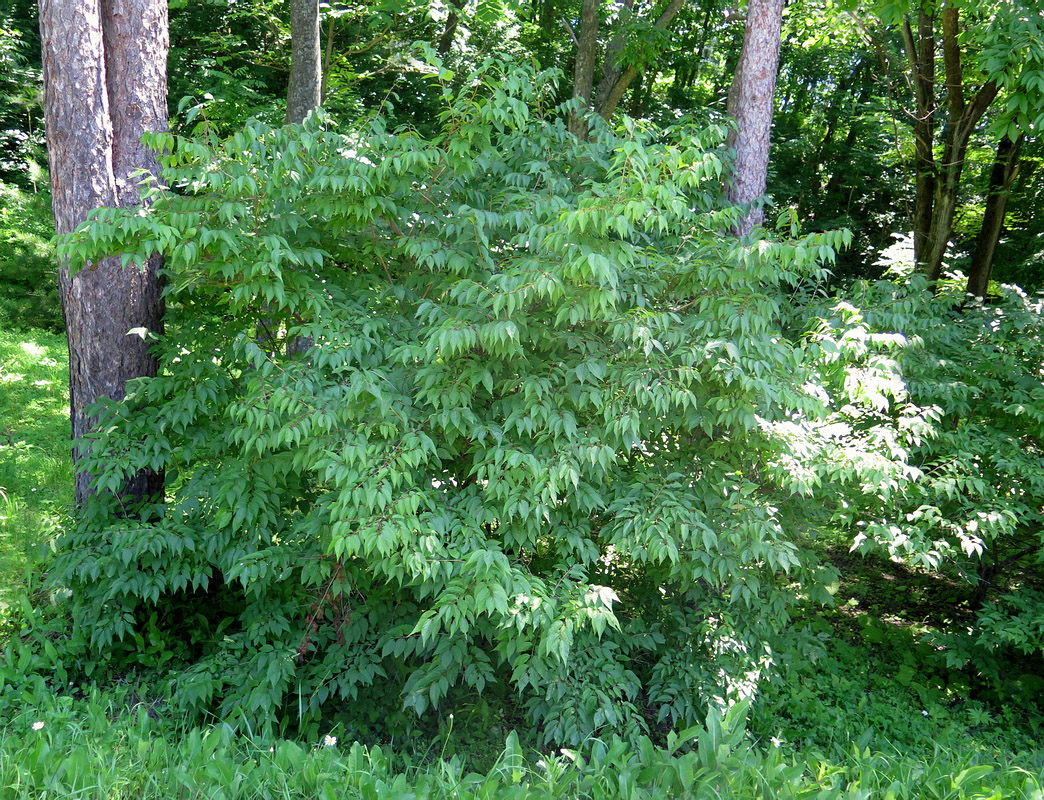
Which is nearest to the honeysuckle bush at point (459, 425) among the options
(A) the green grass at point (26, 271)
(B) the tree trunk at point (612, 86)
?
(B) the tree trunk at point (612, 86)

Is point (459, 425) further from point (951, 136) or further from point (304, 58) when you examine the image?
point (951, 136)

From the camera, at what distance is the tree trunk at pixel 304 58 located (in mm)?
6066

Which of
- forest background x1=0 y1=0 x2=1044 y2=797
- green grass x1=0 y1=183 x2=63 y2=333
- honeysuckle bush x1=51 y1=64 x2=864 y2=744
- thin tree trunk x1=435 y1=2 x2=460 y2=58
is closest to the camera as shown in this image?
forest background x1=0 y1=0 x2=1044 y2=797

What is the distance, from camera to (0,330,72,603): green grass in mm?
4672

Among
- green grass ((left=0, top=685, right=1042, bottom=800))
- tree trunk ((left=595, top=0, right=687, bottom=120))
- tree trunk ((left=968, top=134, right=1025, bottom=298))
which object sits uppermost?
tree trunk ((left=595, top=0, right=687, bottom=120))

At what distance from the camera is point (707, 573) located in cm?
321

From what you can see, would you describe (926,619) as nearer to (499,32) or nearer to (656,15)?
(656,15)

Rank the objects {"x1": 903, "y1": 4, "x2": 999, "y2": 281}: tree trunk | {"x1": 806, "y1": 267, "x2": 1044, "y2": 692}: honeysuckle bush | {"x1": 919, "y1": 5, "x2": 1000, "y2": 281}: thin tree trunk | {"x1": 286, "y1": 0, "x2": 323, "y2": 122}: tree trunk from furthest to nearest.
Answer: {"x1": 903, "y1": 4, "x2": 999, "y2": 281}: tree trunk
{"x1": 919, "y1": 5, "x2": 1000, "y2": 281}: thin tree trunk
{"x1": 286, "y1": 0, "x2": 323, "y2": 122}: tree trunk
{"x1": 806, "y1": 267, "x2": 1044, "y2": 692}: honeysuckle bush

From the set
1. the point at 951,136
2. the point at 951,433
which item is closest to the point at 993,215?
the point at 951,136

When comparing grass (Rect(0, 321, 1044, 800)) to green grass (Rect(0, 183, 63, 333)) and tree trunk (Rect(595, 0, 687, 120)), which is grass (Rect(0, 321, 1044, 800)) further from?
tree trunk (Rect(595, 0, 687, 120))

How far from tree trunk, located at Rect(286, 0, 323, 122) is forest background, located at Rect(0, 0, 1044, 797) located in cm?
284

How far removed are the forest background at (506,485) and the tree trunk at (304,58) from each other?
2.84 meters

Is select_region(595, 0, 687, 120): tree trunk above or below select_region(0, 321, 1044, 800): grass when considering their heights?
above

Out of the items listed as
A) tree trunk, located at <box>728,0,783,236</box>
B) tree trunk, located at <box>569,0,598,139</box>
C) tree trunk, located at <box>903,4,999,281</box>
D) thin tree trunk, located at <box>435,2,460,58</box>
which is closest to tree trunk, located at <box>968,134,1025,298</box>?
tree trunk, located at <box>903,4,999,281</box>
